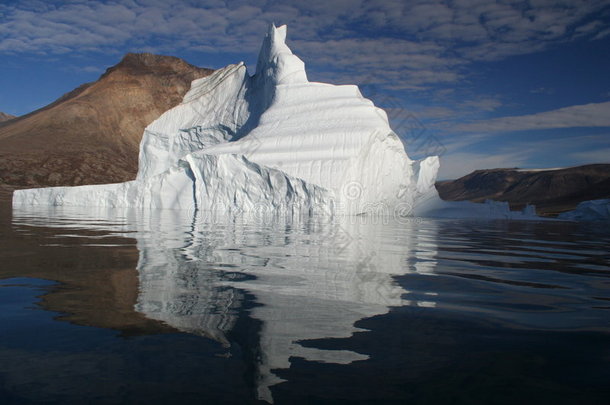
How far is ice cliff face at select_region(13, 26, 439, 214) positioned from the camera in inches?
739

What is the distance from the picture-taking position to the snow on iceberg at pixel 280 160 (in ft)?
61.7

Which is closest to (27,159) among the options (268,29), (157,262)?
(268,29)

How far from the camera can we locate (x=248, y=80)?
96.5 feet

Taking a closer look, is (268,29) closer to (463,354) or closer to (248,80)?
(248,80)

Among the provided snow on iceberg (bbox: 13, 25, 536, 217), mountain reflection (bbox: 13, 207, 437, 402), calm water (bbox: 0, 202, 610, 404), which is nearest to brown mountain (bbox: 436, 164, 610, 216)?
snow on iceberg (bbox: 13, 25, 536, 217)

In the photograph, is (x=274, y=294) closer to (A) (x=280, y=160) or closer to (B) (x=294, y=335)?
(B) (x=294, y=335)

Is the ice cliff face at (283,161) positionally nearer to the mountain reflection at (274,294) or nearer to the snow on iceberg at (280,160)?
the snow on iceberg at (280,160)

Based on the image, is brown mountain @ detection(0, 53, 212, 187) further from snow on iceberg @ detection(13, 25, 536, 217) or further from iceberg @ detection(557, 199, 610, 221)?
iceberg @ detection(557, 199, 610, 221)

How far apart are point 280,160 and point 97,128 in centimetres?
9678

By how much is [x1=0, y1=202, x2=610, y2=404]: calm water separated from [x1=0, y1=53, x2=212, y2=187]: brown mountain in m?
85.9

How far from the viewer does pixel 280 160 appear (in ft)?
62.0

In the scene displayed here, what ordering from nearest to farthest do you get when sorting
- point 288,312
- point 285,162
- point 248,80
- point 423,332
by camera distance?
point 423,332 → point 288,312 → point 285,162 → point 248,80

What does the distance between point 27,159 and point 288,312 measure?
96087 mm

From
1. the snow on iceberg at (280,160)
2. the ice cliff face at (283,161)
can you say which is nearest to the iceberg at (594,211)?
the snow on iceberg at (280,160)
